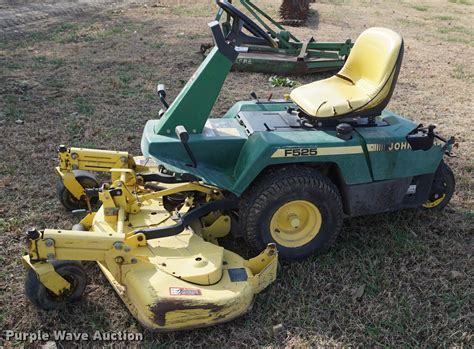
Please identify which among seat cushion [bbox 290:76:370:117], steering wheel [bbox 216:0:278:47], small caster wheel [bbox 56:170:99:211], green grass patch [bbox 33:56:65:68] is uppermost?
steering wheel [bbox 216:0:278:47]

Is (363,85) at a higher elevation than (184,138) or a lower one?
higher

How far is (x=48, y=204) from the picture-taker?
3.81 meters

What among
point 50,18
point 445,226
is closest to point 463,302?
point 445,226

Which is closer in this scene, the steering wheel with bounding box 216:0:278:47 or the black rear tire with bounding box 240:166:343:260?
the black rear tire with bounding box 240:166:343:260

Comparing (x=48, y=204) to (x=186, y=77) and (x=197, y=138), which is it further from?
(x=186, y=77)

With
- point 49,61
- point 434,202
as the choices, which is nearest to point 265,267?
point 434,202

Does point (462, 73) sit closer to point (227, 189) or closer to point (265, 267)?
point (227, 189)

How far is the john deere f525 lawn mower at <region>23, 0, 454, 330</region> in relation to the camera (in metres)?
2.65

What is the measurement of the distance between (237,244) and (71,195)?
1.34 metres

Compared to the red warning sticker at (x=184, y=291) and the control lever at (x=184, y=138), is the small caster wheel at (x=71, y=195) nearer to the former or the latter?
the control lever at (x=184, y=138)

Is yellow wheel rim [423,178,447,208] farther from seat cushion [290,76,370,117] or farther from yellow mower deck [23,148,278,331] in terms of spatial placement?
yellow mower deck [23,148,278,331]

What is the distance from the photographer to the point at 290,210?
3.22 m

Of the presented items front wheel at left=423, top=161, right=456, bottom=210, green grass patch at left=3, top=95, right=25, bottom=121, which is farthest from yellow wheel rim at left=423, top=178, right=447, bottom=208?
green grass patch at left=3, top=95, right=25, bottom=121

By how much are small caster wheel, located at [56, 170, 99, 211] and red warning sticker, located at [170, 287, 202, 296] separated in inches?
57.9
